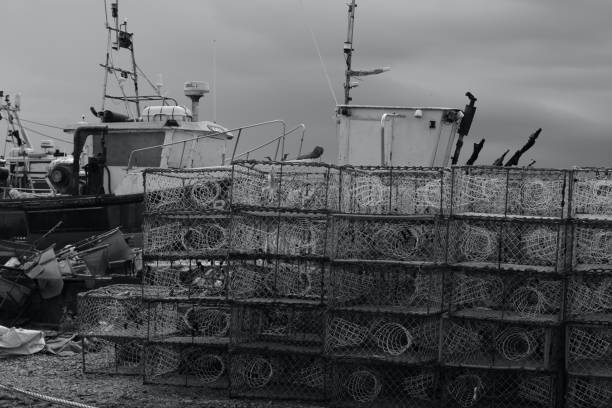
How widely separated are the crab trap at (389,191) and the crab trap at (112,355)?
2.42m

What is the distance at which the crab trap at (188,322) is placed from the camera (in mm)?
8188

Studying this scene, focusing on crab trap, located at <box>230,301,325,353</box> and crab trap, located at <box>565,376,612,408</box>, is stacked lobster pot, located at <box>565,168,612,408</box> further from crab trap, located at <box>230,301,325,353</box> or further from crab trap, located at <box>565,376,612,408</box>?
crab trap, located at <box>230,301,325,353</box>

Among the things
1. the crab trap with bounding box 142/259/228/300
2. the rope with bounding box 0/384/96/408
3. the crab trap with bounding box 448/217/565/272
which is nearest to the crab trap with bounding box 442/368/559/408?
the crab trap with bounding box 448/217/565/272

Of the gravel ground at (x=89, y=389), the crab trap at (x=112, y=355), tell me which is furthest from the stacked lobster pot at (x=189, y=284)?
the crab trap at (x=112, y=355)

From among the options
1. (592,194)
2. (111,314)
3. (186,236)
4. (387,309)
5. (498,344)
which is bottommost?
(111,314)

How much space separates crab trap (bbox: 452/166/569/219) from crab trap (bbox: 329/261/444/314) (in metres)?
0.63

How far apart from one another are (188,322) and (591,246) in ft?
11.8

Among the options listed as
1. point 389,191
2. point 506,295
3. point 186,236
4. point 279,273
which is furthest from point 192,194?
point 506,295

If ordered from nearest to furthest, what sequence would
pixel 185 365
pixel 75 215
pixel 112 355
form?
pixel 185 365
pixel 112 355
pixel 75 215

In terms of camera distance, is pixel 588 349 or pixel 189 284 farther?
pixel 189 284

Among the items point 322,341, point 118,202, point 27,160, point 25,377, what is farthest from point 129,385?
point 27,160

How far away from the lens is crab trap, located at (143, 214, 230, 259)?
8055 mm

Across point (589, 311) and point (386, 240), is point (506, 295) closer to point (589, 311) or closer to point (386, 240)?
point (589, 311)

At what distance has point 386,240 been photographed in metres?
7.64
